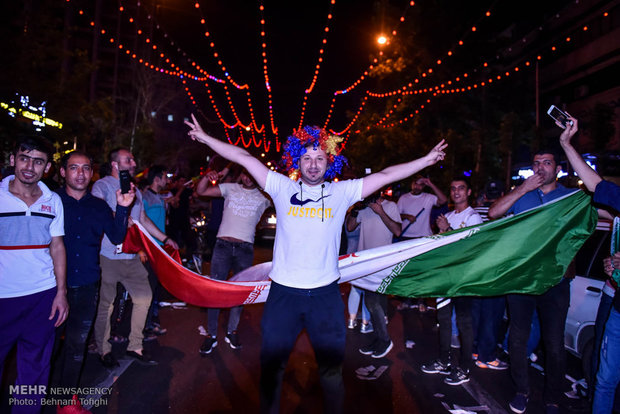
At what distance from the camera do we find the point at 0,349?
3.39m

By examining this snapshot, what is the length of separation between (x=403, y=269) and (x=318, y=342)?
1.86 metres

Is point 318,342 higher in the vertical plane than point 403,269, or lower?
lower

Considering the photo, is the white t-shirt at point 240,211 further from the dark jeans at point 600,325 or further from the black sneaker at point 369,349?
the dark jeans at point 600,325

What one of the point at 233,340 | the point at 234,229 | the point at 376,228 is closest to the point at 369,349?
the point at 376,228

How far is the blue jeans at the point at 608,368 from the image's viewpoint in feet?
11.5

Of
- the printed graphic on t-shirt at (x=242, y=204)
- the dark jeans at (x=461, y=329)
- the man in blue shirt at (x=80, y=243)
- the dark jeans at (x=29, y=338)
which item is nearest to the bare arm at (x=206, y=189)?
the printed graphic on t-shirt at (x=242, y=204)

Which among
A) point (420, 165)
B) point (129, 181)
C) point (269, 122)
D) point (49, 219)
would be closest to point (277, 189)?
point (420, 165)

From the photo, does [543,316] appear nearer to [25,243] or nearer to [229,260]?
[229,260]

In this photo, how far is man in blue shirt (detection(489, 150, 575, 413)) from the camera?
4.32 m

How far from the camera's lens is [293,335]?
346 cm

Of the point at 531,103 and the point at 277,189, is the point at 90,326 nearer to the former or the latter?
the point at 277,189

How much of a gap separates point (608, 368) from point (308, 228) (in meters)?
2.64

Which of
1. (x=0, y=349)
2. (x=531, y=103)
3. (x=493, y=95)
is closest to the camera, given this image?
(x=0, y=349)

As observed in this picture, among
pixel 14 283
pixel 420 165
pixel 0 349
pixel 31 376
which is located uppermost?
pixel 420 165
